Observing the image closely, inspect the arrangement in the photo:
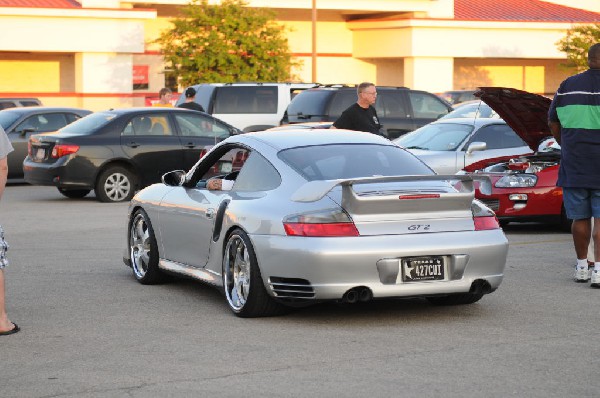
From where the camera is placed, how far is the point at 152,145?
21.2 m

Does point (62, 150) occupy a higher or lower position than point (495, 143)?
lower

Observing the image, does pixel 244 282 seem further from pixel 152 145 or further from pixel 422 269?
pixel 152 145

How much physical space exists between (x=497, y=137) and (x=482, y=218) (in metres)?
9.18

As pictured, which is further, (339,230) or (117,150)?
→ (117,150)

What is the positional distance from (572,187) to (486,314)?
1.95 m

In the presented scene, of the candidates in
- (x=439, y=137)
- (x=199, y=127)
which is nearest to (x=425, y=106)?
(x=199, y=127)

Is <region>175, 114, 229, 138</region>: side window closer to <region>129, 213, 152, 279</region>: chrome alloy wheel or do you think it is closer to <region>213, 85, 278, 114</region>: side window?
<region>213, 85, 278, 114</region>: side window

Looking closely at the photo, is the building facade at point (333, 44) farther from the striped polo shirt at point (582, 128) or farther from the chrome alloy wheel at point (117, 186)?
the striped polo shirt at point (582, 128)

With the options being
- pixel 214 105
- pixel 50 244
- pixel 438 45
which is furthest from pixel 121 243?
pixel 438 45

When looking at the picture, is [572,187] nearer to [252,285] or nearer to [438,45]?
[252,285]

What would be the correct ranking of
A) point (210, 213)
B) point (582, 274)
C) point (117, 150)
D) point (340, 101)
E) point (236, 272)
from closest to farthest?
point (236, 272) < point (210, 213) < point (582, 274) < point (117, 150) < point (340, 101)

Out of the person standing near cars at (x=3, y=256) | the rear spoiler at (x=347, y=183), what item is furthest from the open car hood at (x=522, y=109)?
the person standing near cars at (x=3, y=256)

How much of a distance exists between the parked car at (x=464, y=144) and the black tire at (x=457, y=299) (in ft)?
25.7

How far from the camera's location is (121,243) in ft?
47.4
